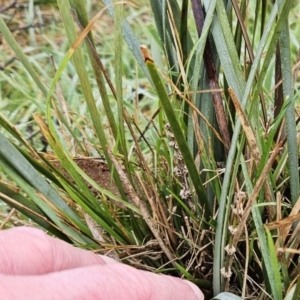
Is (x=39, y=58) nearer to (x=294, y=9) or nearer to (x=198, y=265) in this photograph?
(x=294, y=9)

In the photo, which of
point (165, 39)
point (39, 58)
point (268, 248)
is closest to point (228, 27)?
point (165, 39)

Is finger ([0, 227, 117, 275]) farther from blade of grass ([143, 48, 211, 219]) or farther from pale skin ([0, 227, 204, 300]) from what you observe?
blade of grass ([143, 48, 211, 219])

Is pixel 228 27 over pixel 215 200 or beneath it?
over

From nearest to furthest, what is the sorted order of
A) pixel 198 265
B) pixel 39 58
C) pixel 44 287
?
pixel 44 287 → pixel 198 265 → pixel 39 58

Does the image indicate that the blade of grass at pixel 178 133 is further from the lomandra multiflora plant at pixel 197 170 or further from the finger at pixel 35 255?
the finger at pixel 35 255

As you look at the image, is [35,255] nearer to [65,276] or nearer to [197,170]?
[65,276]

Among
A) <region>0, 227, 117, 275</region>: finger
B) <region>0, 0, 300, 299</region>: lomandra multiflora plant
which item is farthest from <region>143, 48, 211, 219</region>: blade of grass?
<region>0, 227, 117, 275</region>: finger

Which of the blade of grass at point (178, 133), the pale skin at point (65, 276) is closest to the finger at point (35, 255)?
the pale skin at point (65, 276)
